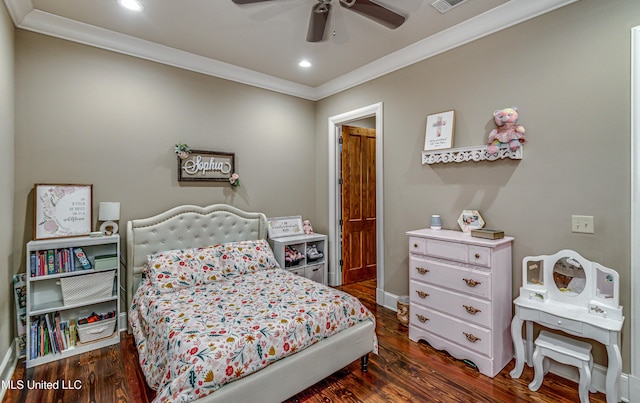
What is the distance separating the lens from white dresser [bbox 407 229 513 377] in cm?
230

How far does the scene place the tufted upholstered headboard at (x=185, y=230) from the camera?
2.96 metres

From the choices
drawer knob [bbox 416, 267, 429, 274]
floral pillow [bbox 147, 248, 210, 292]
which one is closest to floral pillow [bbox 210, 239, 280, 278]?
floral pillow [bbox 147, 248, 210, 292]

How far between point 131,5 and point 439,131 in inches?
116

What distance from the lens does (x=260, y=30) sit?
112 inches

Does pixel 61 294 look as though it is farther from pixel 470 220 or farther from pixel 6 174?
pixel 470 220

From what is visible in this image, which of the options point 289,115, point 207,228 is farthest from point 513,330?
point 289,115

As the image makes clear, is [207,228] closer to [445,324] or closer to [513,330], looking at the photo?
[445,324]

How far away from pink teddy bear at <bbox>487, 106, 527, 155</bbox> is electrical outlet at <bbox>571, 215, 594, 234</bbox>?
678 millimetres

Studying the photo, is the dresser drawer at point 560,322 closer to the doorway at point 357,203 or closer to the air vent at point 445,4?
the air vent at point 445,4

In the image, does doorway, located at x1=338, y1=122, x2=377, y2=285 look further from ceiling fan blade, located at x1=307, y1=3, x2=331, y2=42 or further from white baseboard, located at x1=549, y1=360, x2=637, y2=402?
white baseboard, located at x1=549, y1=360, x2=637, y2=402

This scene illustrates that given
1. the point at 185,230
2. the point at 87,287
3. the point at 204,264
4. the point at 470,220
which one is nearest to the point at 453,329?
the point at 470,220

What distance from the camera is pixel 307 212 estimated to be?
454cm

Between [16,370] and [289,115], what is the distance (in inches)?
148

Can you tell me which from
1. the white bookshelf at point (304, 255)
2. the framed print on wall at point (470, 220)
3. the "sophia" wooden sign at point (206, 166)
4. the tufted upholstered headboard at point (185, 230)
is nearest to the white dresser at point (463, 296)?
the framed print on wall at point (470, 220)
